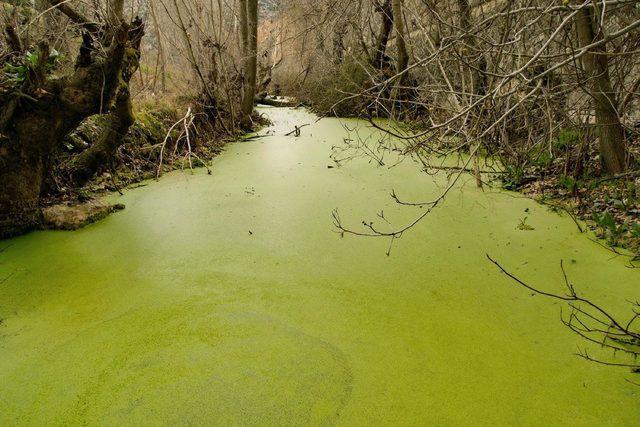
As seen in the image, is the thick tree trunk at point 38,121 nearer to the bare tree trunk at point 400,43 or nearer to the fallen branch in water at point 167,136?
the fallen branch in water at point 167,136

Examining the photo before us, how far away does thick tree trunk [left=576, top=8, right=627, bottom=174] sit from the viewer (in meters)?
2.43

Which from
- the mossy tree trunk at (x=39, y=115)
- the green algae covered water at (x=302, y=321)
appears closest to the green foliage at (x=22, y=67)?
the mossy tree trunk at (x=39, y=115)

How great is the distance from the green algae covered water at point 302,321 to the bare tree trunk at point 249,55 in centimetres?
326

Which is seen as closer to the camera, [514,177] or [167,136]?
[514,177]

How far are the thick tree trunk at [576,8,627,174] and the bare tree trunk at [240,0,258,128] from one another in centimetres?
383

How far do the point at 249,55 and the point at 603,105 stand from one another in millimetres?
4179

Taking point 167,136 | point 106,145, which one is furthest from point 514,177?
point 106,145

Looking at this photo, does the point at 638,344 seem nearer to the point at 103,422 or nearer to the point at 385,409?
the point at 385,409

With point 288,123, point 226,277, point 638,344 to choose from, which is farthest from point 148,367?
point 288,123

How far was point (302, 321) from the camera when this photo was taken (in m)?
1.61

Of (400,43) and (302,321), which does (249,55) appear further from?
(302,321)

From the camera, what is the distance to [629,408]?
1145mm

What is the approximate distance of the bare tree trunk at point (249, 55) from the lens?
5.39m

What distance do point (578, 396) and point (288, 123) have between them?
5790 mm
